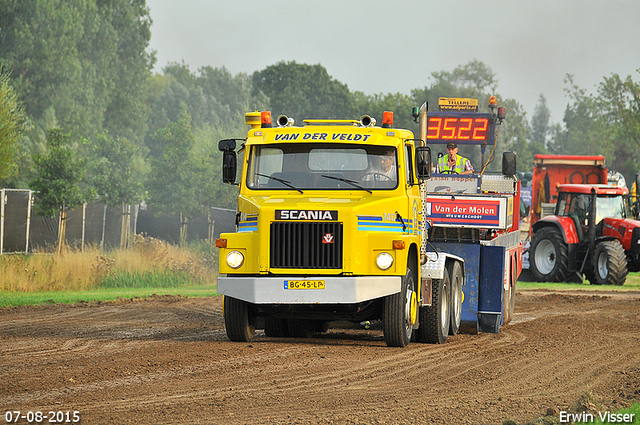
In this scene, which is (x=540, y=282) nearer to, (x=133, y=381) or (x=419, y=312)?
(x=419, y=312)

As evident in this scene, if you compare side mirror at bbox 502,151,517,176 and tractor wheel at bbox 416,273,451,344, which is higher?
side mirror at bbox 502,151,517,176

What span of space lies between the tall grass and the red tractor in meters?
10.9

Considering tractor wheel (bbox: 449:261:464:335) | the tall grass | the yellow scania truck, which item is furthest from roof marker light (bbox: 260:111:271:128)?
the tall grass

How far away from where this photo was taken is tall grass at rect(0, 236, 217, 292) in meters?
21.9

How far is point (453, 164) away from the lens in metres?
15.7

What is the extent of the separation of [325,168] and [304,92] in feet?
198

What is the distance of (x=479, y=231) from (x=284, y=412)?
7.54 metres

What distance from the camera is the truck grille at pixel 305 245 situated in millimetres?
10672

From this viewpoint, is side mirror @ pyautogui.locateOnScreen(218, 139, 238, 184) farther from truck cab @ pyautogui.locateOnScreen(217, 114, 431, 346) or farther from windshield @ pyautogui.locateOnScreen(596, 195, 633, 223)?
windshield @ pyautogui.locateOnScreen(596, 195, 633, 223)

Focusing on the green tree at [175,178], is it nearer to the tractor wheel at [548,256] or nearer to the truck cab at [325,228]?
the tractor wheel at [548,256]

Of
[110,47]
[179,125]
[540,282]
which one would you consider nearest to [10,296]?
[540,282]

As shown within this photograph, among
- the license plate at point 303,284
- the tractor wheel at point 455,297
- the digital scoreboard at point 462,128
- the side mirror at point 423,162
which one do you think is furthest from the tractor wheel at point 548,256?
the license plate at point 303,284

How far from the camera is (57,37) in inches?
2170

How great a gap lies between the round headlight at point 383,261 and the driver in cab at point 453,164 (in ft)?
17.2
